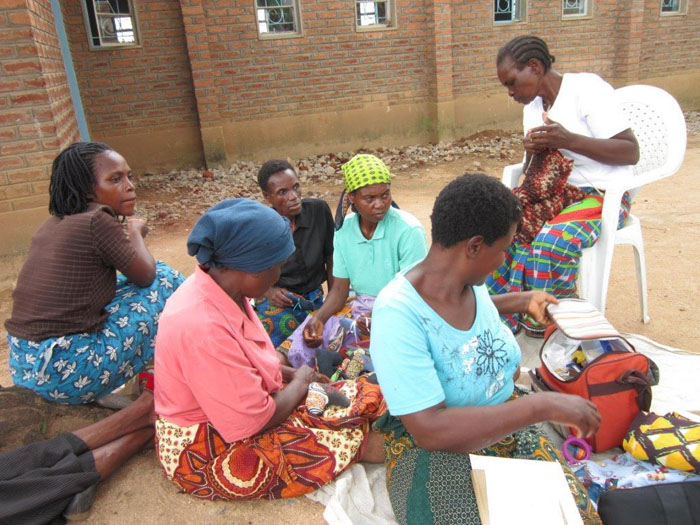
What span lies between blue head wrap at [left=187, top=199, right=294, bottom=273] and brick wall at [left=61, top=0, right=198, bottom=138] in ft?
24.7

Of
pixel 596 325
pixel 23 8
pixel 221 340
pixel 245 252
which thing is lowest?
pixel 596 325

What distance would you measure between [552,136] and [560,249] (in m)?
0.64

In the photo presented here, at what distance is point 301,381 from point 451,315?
0.84 m

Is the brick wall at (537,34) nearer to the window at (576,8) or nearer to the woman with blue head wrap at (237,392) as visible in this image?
the window at (576,8)

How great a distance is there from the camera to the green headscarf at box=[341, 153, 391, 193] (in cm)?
287

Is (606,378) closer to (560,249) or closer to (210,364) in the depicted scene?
(560,249)

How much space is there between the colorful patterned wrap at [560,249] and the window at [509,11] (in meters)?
8.37

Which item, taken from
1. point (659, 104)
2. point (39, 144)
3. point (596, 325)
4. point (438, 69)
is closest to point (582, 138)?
point (659, 104)

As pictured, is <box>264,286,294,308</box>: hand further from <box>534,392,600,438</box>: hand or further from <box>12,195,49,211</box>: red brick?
<box>12,195,49,211</box>: red brick

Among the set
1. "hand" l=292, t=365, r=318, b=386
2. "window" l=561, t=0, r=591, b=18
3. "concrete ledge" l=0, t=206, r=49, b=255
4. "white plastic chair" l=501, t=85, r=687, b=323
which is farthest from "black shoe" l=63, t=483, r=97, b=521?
"window" l=561, t=0, r=591, b=18

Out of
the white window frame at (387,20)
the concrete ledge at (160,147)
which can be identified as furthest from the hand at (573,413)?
the white window frame at (387,20)

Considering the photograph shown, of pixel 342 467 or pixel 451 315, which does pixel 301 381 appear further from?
pixel 451 315

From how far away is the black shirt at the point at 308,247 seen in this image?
11.3 ft

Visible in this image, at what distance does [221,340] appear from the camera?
6.27ft
